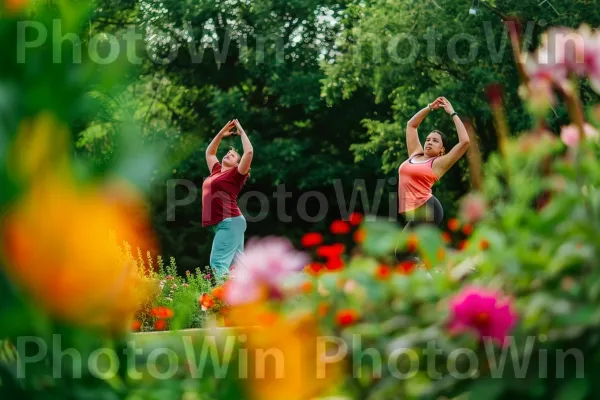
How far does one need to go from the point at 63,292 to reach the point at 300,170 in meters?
18.5

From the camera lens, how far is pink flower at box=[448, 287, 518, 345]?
1.97 metres

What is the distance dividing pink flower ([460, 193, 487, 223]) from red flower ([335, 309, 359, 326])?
43cm

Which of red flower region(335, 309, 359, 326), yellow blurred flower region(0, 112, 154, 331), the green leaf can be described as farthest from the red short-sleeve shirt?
yellow blurred flower region(0, 112, 154, 331)

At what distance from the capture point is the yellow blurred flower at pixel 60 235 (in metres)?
1.56

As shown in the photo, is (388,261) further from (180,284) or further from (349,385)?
(180,284)

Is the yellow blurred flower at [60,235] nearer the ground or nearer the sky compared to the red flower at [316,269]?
nearer the sky

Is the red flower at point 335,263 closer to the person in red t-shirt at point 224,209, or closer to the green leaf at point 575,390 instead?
the green leaf at point 575,390

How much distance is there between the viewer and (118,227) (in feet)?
5.42

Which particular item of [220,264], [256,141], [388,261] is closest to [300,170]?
[256,141]

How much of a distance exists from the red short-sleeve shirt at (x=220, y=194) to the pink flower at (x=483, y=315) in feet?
23.9

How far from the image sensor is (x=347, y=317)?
220 centimetres

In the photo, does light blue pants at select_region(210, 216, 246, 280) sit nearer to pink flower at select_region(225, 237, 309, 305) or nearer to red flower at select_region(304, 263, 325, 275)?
red flower at select_region(304, 263, 325, 275)

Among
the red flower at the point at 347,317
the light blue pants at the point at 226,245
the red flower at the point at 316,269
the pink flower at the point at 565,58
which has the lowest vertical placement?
the light blue pants at the point at 226,245

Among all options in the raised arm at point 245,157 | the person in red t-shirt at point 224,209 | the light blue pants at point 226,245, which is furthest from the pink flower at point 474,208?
the light blue pants at point 226,245
